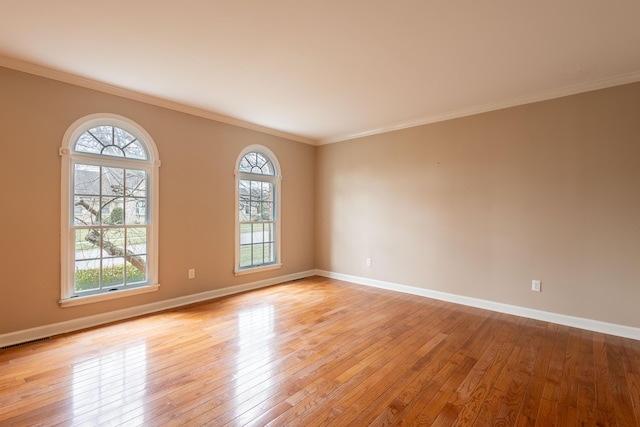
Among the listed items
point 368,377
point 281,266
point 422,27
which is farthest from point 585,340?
point 281,266

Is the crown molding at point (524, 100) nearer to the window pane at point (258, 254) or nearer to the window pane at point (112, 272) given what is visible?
the window pane at point (258, 254)

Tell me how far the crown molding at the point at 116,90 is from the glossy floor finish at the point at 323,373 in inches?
103

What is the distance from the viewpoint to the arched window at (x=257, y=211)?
4.71 meters

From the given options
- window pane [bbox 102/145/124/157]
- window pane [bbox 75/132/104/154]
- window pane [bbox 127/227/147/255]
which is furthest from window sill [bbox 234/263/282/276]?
window pane [bbox 75/132/104/154]

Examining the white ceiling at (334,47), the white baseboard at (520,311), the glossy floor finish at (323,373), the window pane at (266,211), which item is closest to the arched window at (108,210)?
the glossy floor finish at (323,373)

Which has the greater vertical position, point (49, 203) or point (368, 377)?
point (49, 203)

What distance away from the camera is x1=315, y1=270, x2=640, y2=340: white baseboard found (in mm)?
3041

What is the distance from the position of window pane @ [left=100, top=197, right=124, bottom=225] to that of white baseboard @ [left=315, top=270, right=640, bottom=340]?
368 centimetres

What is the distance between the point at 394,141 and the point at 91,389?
4.59m

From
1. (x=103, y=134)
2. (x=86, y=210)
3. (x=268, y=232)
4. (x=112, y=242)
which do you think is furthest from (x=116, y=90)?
(x=268, y=232)

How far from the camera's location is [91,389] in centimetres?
207

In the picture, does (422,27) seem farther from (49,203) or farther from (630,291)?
(49,203)

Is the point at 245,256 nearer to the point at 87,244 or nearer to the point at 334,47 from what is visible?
the point at 87,244

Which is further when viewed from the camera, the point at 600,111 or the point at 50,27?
the point at 600,111
